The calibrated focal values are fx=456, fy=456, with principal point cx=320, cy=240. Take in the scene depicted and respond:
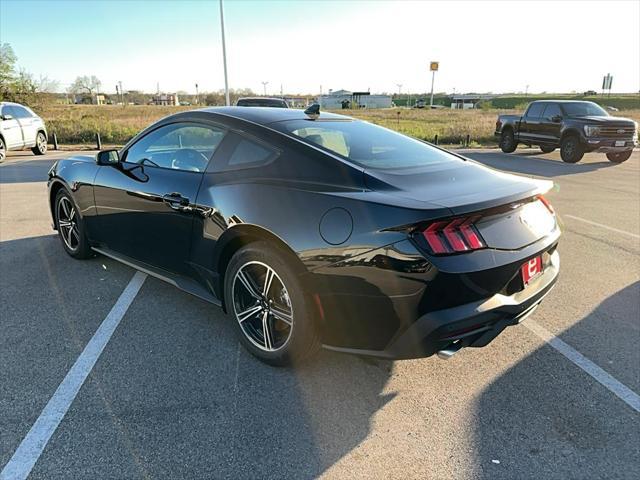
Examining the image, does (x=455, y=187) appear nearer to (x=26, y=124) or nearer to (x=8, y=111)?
(x=8, y=111)

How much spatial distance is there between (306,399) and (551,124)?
16066 mm

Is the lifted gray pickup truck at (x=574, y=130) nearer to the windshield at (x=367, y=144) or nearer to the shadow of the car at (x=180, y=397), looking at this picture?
the windshield at (x=367, y=144)

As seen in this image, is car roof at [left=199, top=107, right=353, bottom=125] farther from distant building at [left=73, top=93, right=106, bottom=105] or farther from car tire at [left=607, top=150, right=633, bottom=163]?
distant building at [left=73, top=93, right=106, bottom=105]

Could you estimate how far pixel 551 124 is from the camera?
15680mm

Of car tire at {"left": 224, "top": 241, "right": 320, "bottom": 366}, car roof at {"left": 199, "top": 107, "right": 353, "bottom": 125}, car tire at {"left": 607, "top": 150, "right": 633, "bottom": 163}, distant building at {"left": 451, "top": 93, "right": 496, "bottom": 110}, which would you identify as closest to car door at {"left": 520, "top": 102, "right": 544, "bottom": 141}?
car tire at {"left": 607, "top": 150, "right": 633, "bottom": 163}

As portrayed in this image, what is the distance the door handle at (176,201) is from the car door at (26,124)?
45.5 feet

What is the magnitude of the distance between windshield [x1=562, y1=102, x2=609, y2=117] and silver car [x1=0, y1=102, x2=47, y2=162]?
17.6m

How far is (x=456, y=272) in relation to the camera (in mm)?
2234

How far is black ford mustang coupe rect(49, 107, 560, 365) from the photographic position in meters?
2.29

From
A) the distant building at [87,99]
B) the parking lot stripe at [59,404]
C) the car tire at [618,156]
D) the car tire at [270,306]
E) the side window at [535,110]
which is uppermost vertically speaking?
the distant building at [87,99]

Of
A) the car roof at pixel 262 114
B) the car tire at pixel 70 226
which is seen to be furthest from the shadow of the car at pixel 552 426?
the car tire at pixel 70 226

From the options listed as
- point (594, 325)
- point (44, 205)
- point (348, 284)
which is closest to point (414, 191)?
point (348, 284)

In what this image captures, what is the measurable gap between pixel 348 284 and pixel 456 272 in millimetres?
556

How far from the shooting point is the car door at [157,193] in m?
3.31
